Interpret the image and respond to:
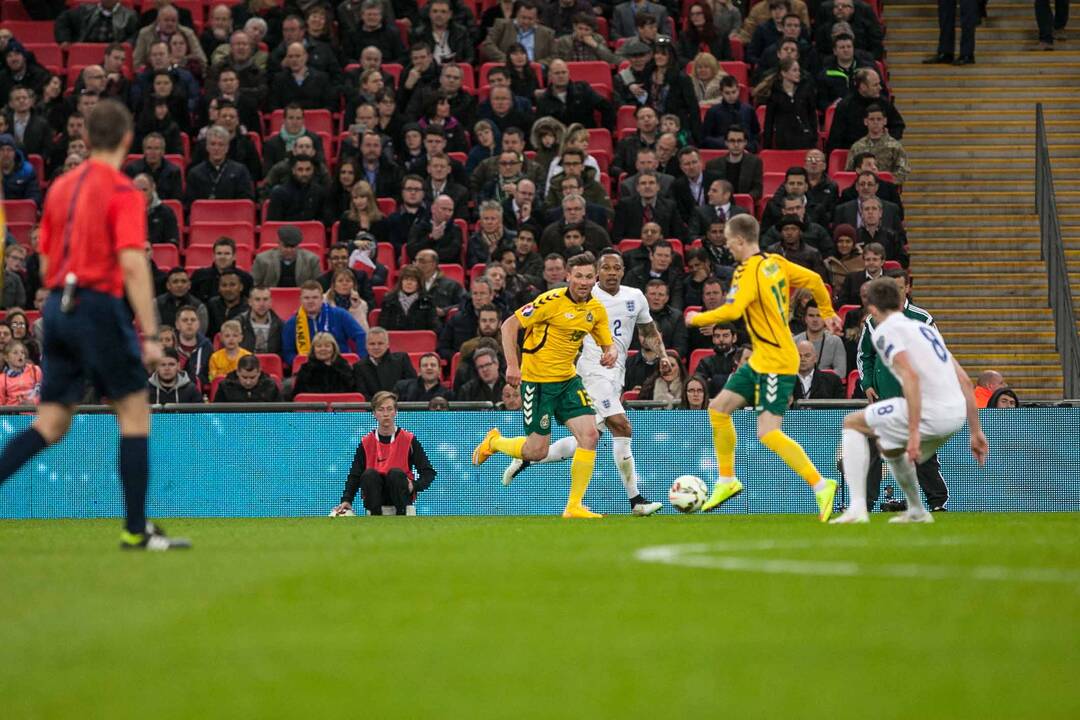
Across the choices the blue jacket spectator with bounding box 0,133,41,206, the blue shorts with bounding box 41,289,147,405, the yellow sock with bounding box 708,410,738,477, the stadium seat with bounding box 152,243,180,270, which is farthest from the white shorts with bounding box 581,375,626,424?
the blue jacket spectator with bounding box 0,133,41,206

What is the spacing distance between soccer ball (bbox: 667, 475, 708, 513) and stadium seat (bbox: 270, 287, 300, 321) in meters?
7.10

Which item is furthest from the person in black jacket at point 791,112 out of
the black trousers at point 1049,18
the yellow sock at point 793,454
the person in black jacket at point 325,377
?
the yellow sock at point 793,454

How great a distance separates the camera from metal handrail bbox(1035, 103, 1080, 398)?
1917 cm

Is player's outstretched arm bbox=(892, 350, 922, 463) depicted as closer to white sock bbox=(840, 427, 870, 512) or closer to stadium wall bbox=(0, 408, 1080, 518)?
white sock bbox=(840, 427, 870, 512)

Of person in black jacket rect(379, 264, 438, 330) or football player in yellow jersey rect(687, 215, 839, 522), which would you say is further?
person in black jacket rect(379, 264, 438, 330)

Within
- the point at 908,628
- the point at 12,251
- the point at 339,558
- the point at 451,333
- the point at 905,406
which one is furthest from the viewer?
the point at 12,251

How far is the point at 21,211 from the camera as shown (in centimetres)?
2152

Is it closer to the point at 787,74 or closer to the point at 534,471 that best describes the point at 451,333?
the point at 534,471

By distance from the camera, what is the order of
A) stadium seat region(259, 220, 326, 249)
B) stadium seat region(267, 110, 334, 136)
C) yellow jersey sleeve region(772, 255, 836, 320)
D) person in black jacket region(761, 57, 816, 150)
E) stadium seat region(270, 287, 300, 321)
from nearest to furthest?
yellow jersey sleeve region(772, 255, 836, 320) < stadium seat region(270, 287, 300, 321) < stadium seat region(259, 220, 326, 249) < person in black jacket region(761, 57, 816, 150) < stadium seat region(267, 110, 334, 136)

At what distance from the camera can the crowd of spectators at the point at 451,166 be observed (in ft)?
60.5

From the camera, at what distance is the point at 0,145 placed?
21641 millimetres

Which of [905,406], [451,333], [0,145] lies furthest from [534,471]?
[0,145]

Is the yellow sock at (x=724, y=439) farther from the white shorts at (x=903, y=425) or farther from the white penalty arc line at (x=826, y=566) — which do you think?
the white penalty arc line at (x=826, y=566)

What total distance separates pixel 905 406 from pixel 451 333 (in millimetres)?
8133
